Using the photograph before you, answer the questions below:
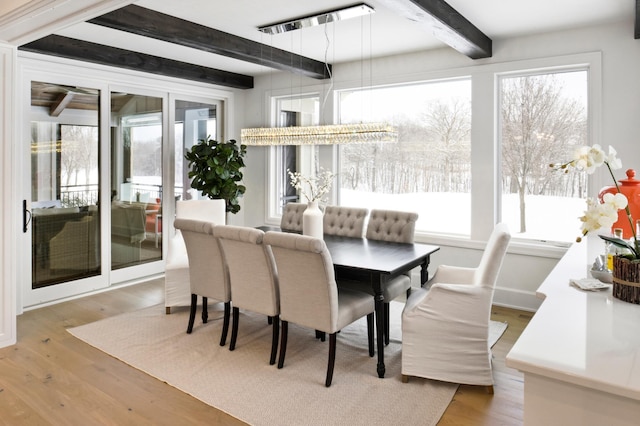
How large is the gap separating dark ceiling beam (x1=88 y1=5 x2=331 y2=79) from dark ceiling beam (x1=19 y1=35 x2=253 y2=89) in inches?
43.9

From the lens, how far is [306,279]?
2863 millimetres

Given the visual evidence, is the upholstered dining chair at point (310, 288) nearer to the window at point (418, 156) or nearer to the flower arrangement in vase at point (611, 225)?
the flower arrangement in vase at point (611, 225)

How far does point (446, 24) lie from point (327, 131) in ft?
4.42

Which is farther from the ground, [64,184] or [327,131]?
[327,131]

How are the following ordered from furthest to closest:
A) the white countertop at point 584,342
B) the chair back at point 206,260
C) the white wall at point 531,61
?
1. the white wall at point 531,61
2. the chair back at point 206,260
3. the white countertop at point 584,342

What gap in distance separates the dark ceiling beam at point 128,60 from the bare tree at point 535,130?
11.4ft

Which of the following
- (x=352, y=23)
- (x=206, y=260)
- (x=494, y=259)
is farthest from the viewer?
(x=352, y=23)

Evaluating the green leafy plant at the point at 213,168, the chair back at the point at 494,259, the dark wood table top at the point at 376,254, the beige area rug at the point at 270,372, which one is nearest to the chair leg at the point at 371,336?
the beige area rug at the point at 270,372

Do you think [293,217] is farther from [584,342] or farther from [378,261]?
[584,342]

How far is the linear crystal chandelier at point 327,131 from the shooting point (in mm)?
3619

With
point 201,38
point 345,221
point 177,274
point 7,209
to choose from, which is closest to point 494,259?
point 345,221

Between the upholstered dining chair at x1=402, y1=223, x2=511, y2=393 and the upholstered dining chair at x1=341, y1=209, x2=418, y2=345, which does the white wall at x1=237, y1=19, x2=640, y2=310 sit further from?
the upholstered dining chair at x1=402, y1=223, x2=511, y2=393

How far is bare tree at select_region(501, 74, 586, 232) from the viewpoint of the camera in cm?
421

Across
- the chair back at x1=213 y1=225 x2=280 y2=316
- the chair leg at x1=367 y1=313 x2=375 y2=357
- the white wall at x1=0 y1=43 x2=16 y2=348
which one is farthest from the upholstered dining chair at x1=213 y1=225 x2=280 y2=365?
the white wall at x1=0 y1=43 x2=16 y2=348
